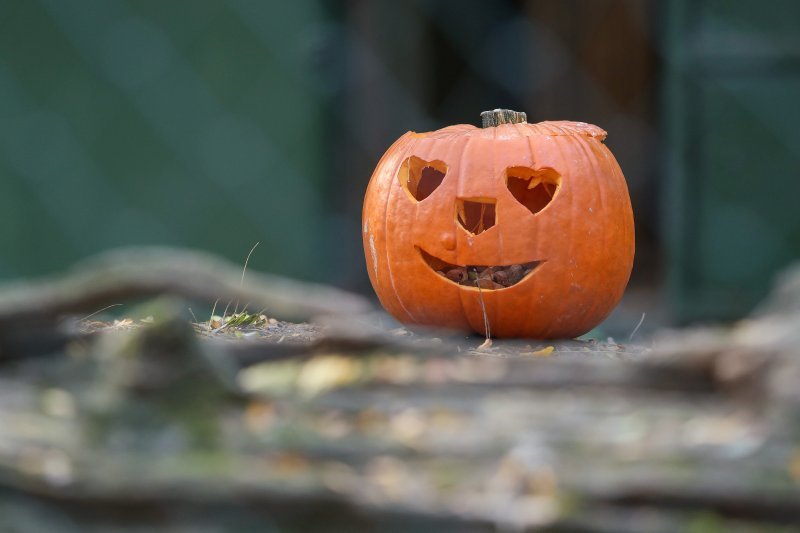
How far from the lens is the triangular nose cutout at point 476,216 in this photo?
2.15 m

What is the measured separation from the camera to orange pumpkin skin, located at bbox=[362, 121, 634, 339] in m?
2.08

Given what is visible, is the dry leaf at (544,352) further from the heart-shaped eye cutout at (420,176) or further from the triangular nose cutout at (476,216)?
the heart-shaped eye cutout at (420,176)

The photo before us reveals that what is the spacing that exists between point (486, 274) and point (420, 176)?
10.6 inches

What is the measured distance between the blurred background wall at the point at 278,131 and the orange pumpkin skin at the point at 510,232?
78 centimetres

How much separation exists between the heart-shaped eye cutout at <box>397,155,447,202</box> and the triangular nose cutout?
82 mm

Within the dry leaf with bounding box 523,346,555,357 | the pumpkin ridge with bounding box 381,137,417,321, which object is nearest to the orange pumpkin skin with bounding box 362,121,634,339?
the pumpkin ridge with bounding box 381,137,417,321

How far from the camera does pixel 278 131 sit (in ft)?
9.73

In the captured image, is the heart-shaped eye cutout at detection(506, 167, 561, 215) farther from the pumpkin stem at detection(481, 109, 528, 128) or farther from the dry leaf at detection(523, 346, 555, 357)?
the dry leaf at detection(523, 346, 555, 357)

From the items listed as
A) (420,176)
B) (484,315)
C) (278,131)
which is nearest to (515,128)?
(420,176)

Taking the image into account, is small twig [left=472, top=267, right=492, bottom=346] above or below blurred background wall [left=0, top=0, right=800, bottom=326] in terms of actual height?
below

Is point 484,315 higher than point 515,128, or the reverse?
point 515,128

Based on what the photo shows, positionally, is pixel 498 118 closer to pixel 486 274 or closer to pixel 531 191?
pixel 531 191

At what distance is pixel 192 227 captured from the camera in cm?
287

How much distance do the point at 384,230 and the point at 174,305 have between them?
1.51m
